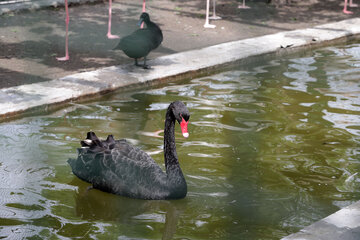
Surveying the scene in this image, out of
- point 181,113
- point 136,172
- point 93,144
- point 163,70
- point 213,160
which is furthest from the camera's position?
point 163,70

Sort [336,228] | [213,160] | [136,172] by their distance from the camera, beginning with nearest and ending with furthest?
[336,228] → [136,172] → [213,160]

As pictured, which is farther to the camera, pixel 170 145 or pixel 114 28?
pixel 114 28

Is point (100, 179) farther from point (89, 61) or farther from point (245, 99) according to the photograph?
point (89, 61)

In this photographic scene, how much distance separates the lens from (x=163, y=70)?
822 cm

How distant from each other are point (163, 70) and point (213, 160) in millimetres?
2839

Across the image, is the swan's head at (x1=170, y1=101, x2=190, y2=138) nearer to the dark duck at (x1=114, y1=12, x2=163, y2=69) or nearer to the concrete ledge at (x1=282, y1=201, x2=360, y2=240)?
the concrete ledge at (x1=282, y1=201, x2=360, y2=240)

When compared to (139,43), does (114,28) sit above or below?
below

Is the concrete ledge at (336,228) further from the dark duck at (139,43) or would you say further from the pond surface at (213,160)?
the dark duck at (139,43)

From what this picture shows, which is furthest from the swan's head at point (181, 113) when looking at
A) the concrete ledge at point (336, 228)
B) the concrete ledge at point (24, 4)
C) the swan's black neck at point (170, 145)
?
the concrete ledge at point (24, 4)

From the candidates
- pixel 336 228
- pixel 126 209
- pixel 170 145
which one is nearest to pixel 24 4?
pixel 170 145

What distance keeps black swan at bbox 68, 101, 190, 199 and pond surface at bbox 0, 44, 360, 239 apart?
0.31ft

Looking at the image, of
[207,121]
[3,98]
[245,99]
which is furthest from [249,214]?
[3,98]

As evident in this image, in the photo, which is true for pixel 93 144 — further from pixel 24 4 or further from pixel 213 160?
pixel 24 4

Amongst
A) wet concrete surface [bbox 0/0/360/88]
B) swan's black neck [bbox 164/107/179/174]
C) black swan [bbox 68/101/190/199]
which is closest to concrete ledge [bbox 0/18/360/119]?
wet concrete surface [bbox 0/0/360/88]
